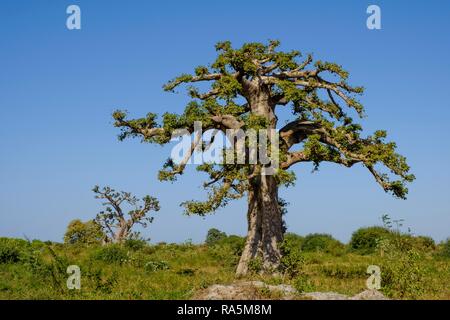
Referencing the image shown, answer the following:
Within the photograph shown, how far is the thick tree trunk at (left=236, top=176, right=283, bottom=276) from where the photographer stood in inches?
765

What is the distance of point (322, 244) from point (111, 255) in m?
18.3

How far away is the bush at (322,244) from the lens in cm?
3687

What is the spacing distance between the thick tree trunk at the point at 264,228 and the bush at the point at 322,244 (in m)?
16.3

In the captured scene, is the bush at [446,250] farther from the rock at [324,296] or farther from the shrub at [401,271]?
the rock at [324,296]

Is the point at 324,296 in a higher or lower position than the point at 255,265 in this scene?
lower

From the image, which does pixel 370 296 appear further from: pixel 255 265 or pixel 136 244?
pixel 136 244

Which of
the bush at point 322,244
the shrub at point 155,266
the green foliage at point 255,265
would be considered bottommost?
the shrub at point 155,266

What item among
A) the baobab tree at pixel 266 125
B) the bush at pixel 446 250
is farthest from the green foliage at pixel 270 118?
the bush at pixel 446 250

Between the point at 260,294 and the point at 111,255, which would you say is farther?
the point at 111,255

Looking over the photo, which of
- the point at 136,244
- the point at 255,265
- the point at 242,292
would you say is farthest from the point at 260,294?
the point at 136,244

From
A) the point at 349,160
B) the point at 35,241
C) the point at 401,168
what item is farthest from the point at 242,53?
the point at 35,241

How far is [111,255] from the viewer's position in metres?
24.6

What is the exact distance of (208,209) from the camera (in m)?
18.3
